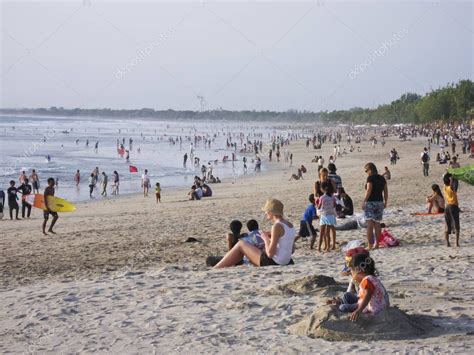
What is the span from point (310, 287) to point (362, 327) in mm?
1610

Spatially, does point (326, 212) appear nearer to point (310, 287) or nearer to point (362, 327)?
point (310, 287)

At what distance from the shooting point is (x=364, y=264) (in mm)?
6066

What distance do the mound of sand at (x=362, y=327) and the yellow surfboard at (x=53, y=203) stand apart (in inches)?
426

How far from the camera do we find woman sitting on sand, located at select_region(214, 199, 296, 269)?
28.7 ft

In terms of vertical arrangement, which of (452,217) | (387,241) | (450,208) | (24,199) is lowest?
(24,199)

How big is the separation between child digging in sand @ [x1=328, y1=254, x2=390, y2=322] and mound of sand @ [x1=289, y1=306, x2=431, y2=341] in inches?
2.5

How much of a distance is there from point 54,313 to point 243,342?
242 centimetres

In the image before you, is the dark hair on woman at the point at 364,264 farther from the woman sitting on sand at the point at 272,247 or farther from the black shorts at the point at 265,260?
the black shorts at the point at 265,260

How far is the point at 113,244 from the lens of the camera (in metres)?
13.4

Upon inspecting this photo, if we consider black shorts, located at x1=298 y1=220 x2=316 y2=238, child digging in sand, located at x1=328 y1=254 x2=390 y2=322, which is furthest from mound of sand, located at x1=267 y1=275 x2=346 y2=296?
black shorts, located at x1=298 y1=220 x2=316 y2=238

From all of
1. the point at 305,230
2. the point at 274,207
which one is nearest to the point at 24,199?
the point at 305,230

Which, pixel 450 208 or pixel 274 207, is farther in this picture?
pixel 450 208

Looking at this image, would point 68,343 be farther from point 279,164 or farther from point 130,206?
point 279,164

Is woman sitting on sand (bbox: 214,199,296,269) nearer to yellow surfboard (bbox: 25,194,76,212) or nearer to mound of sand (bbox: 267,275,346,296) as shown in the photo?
mound of sand (bbox: 267,275,346,296)
